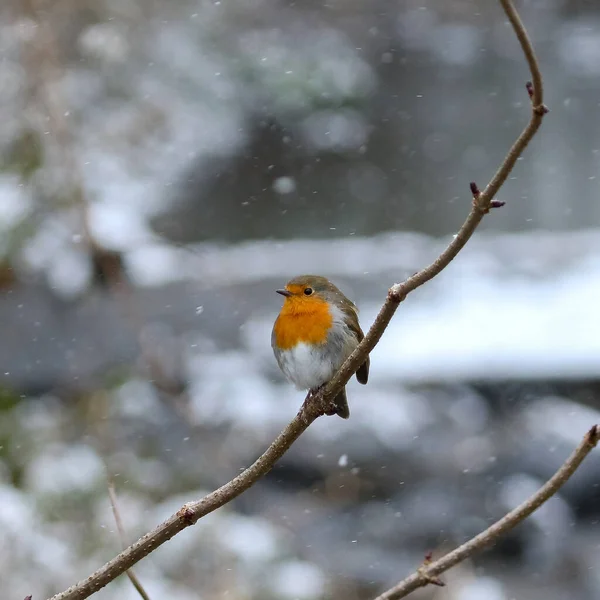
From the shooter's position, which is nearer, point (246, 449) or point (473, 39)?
point (246, 449)

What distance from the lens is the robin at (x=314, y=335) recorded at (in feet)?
8.32

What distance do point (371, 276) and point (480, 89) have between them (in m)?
1.85

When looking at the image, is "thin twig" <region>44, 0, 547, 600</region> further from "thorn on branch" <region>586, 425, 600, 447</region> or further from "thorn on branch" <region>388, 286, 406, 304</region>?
"thorn on branch" <region>586, 425, 600, 447</region>

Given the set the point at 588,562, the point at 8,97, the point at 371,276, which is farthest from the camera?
the point at 371,276

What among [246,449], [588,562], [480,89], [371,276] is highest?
[480,89]

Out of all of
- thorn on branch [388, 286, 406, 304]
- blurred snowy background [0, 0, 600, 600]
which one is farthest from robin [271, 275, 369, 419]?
blurred snowy background [0, 0, 600, 600]

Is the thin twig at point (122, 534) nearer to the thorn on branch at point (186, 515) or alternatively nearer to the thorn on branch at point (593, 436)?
the thorn on branch at point (186, 515)

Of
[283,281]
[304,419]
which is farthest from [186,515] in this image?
[283,281]

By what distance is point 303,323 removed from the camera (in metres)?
2.57

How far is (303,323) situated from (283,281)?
3908 millimetres

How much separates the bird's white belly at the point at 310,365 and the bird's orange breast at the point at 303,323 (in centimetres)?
2

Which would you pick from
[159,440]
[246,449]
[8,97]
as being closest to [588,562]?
[246,449]

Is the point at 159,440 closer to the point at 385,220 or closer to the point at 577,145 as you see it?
the point at 385,220

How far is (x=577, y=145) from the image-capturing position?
7.04 m
